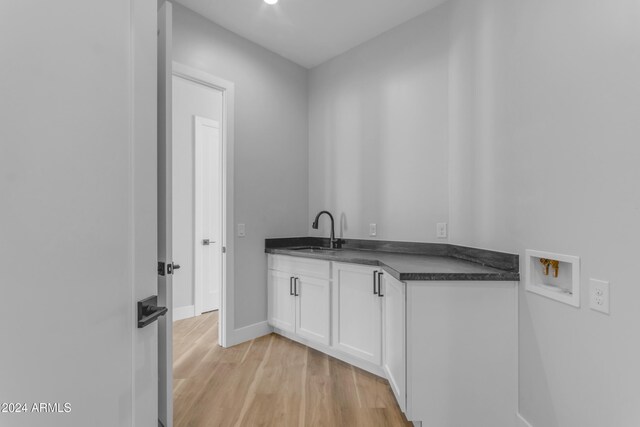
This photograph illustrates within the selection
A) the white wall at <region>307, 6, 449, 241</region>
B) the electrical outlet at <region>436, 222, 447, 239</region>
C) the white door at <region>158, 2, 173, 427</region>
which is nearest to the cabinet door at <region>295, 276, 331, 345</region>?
the white wall at <region>307, 6, 449, 241</region>

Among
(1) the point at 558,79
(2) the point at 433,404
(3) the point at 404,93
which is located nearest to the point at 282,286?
(2) the point at 433,404

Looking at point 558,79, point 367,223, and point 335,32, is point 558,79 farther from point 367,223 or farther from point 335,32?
point 335,32

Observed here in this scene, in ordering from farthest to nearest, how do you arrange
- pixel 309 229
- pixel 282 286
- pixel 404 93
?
1. pixel 309 229
2. pixel 282 286
3. pixel 404 93

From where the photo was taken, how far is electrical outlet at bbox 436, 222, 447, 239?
8.18 feet

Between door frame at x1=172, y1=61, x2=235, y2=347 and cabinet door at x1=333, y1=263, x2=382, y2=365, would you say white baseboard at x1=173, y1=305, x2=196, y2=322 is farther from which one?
cabinet door at x1=333, y1=263, x2=382, y2=365

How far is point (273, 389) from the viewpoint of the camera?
217 cm

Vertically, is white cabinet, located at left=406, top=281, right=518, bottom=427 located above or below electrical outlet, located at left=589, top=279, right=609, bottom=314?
below

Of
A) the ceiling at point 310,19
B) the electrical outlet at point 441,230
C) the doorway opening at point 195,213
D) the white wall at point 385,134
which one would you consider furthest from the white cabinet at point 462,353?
the ceiling at point 310,19

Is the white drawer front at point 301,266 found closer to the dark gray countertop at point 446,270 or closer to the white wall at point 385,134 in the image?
the dark gray countertop at point 446,270

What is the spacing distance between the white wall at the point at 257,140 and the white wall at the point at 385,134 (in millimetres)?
200

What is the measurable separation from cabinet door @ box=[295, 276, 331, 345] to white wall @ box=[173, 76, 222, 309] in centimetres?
166
